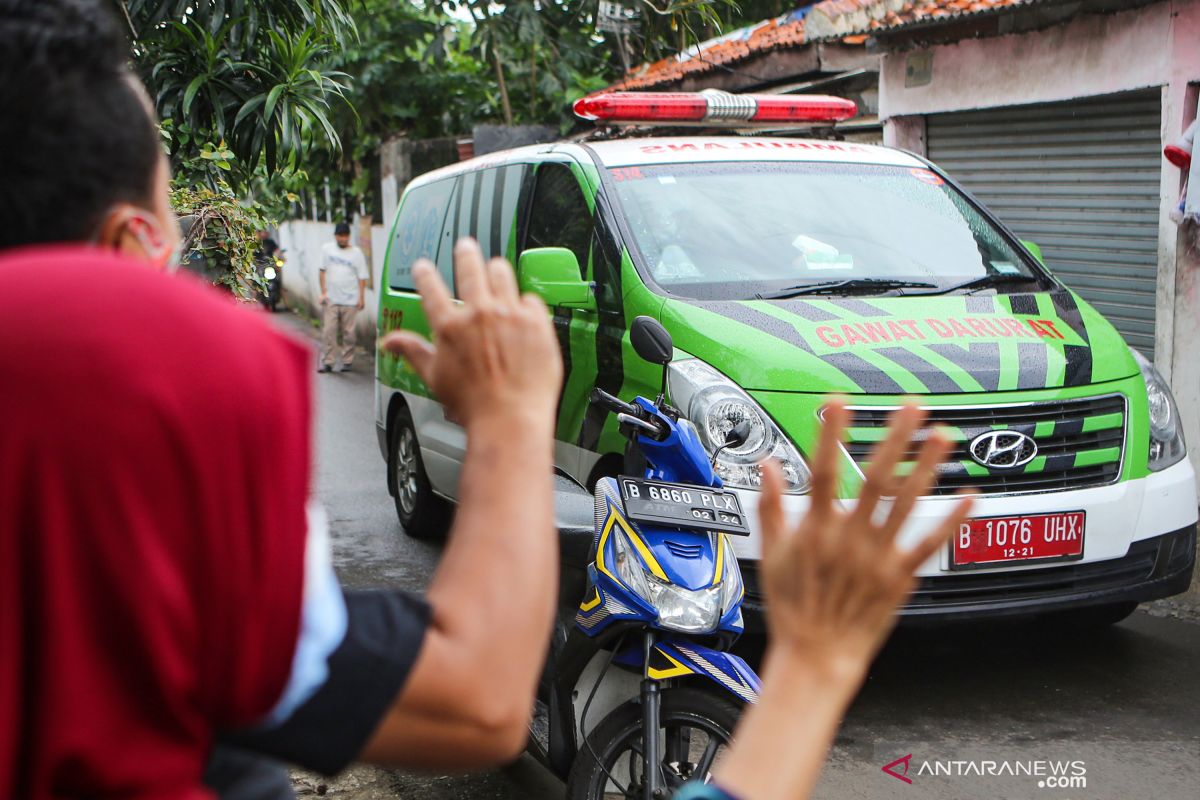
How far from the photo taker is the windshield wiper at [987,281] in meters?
5.12

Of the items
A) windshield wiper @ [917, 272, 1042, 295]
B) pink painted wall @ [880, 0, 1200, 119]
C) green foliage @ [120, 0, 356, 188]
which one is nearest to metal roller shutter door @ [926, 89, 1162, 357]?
pink painted wall @ [880, 0, 1200, 119]

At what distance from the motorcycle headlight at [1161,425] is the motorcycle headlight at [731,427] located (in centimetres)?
135

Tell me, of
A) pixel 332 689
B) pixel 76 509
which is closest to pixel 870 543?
pixel 332 689

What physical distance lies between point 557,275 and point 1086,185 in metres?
4.59

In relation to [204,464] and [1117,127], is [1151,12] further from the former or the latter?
[204,464]

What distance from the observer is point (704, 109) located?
680 cm

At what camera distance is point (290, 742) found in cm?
97

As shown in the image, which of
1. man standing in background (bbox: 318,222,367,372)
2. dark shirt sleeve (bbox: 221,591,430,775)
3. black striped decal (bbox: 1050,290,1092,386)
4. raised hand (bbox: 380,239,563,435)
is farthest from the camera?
man standing in background (bbox: 318,222,367,372)

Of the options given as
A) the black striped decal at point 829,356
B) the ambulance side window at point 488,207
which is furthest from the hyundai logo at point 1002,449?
the ambulance side window at point 488,207

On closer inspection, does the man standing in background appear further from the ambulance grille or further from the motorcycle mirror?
the ambulance grille

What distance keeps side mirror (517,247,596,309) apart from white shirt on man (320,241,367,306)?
32.5 feet

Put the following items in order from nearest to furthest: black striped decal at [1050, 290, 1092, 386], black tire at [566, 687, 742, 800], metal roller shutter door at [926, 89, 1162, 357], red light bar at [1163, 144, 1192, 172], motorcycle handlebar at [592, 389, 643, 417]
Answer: black tire at [566, 687, 742, 800], motorcycle handlebar at [592, 389, 643, 417], black striped decal at [1050, 290, 1092, 386], red light bar at [1163, 144, 1192, 172], metal roller shutter door at [926, 89, 1162, 357]

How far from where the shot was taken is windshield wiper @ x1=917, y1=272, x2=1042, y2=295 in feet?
16.8

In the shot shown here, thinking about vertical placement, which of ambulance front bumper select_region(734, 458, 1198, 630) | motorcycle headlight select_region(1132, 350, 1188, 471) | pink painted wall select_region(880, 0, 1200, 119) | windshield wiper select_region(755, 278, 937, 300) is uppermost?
pink painted wall select_region(880, 0, 1200, 119)
